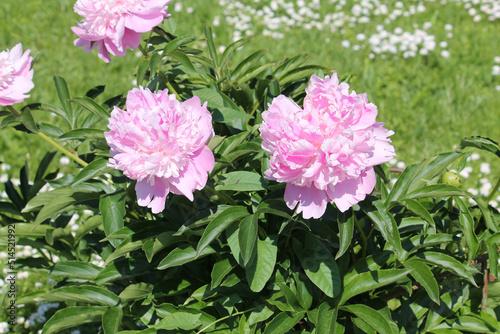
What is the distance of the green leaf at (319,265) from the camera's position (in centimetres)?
131

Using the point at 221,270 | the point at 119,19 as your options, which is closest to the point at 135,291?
the point at 221,270

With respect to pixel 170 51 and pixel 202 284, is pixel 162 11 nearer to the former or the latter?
pixel 170 51

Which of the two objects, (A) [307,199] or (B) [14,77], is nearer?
(A) [307,199]

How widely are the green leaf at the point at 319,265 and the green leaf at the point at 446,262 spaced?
253 millimetres

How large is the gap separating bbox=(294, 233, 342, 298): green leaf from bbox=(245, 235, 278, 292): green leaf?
104 millimetres

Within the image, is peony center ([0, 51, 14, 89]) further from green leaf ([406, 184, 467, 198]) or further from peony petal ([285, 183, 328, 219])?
green leaf ([406, 184, 467, 198])

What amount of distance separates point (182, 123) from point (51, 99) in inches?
120

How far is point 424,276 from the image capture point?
4.31 ft

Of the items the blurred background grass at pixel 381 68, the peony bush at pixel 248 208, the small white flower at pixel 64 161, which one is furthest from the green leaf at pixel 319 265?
the small white flower at pixel 64 161

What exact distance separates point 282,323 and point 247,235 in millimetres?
272

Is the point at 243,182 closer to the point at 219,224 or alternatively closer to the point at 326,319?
the point at 219,224

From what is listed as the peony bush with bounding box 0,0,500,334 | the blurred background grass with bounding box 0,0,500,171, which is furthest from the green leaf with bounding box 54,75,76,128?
the blurred background grass with bounding box 0,0,500,171

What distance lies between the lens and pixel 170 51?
1374 mm

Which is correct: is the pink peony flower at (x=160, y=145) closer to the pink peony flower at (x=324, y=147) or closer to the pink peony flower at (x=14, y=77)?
the pink peony flower at (x=324, y=147)
